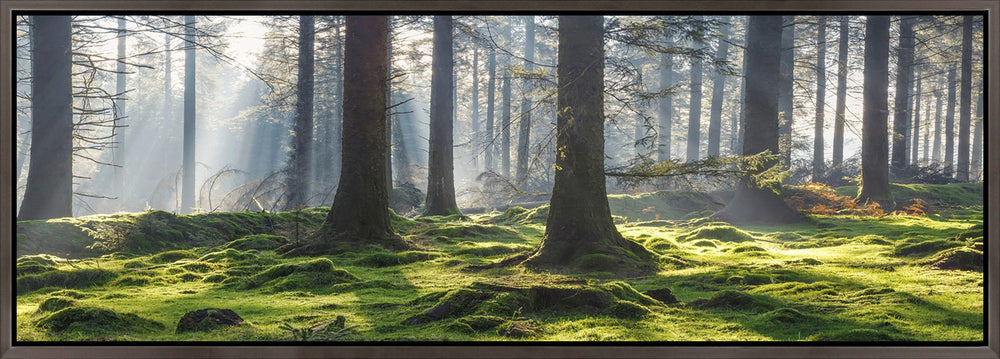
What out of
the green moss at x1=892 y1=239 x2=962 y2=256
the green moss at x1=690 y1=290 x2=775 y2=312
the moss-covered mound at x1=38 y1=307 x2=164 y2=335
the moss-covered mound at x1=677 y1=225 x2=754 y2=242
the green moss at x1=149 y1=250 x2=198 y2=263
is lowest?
the moss-covered mound at x1=38 y1=307 x2=164 y2=335

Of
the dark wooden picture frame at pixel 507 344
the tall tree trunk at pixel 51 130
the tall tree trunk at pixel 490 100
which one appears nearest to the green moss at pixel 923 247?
the dark wooden picture frame at pixel 507 344

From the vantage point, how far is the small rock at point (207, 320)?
4410 millimetres

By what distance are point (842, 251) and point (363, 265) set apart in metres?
6.68

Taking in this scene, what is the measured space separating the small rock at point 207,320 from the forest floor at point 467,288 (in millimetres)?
74

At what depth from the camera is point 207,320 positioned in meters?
4.45

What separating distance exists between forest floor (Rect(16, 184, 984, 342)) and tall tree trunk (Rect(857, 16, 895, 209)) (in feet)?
12.9

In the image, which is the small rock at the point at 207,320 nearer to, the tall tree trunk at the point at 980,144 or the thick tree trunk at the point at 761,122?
the thick tree trunk at the point at 761,122

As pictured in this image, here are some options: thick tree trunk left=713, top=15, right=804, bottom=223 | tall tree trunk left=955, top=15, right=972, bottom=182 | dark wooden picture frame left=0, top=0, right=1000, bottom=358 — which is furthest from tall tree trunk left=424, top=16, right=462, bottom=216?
tall tree trunk left=955, top=15, right=972, bottom=182

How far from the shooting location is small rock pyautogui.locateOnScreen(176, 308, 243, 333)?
4.41 m

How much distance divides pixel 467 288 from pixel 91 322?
297cm

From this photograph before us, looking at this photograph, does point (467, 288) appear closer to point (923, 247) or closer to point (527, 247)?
point (527, 247)

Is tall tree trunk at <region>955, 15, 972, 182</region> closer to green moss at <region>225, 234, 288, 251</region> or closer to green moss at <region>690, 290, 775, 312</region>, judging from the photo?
green moss at <region>690, 290, 775, 312</region>

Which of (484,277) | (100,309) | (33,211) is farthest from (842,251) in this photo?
(33,211)

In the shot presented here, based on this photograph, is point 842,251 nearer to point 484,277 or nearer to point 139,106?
point 484,277
